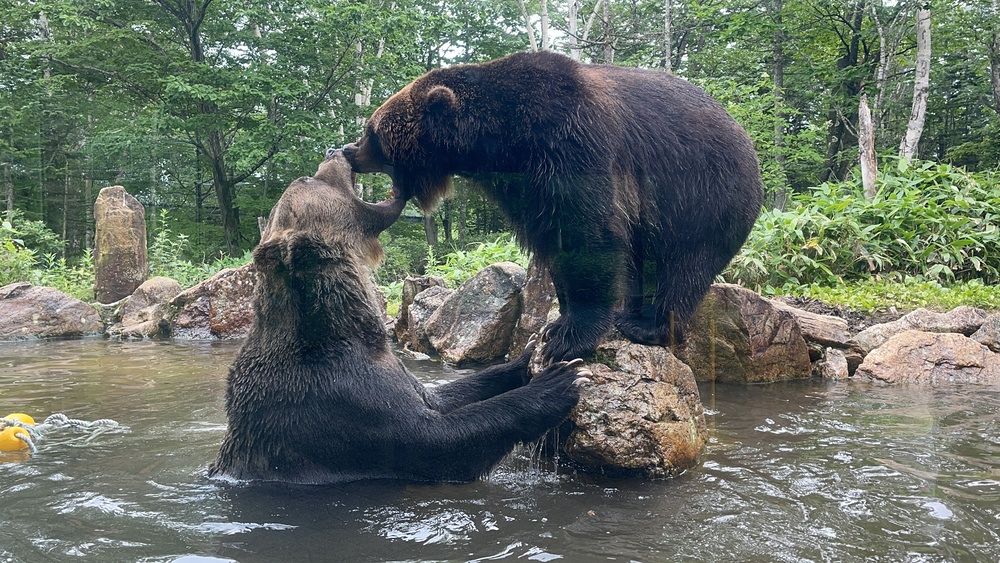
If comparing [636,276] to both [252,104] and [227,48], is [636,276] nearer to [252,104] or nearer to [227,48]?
[252,104]

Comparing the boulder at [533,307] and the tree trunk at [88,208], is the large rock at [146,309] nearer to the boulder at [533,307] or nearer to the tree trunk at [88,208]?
the boulder at [533,307]

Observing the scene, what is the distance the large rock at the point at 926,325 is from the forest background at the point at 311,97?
4934 millimetres

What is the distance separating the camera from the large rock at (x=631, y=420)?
3699mm

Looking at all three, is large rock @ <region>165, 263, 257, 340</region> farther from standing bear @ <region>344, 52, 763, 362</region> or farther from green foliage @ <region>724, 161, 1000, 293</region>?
standing bear @ <region>344, 52, 763, 362</region>

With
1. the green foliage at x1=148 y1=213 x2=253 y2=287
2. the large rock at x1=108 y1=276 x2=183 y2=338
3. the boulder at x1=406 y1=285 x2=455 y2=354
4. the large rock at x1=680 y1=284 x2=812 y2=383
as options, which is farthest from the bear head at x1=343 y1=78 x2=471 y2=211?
the green foliage at x1=148 y1=213 x2=253 y2=287

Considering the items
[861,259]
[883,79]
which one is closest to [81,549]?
[861,259]

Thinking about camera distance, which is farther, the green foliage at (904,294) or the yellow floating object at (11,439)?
the green foliage at (904,294)

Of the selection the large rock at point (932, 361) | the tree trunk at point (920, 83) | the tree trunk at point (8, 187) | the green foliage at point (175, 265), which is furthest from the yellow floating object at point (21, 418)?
the tree trunk at point (8, 187)

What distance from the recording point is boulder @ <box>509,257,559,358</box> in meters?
7.29

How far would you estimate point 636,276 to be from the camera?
15.0ft

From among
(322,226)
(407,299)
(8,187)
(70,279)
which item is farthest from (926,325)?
(8,187)

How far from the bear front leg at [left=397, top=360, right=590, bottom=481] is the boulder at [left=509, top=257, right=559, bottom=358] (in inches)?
130

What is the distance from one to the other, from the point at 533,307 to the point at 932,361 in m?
3.77

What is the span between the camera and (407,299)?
33.0 feet
